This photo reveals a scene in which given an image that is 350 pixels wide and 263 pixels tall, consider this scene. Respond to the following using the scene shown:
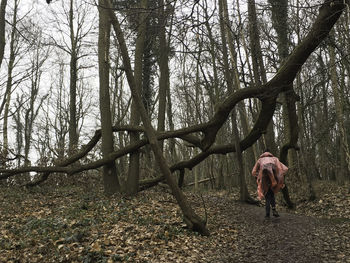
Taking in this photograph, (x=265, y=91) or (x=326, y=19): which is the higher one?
(x=326, y=19)

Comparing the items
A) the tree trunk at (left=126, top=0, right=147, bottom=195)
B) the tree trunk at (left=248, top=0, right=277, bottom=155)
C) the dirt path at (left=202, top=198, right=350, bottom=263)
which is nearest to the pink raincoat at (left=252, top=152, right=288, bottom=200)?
the dirt path at (left=202, top=198, right=350, bottom=263)

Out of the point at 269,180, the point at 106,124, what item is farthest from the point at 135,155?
the point at 269,180

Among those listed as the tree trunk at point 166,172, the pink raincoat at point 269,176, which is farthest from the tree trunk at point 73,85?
the pink raincoat at point 269,176

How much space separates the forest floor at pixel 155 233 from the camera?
20.4 feet

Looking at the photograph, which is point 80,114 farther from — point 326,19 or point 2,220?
point 326,19

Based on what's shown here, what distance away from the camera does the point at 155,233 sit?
7504mm

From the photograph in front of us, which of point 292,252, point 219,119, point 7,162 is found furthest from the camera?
point 7,162

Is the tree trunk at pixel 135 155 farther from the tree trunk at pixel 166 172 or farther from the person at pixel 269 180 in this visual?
the person at pixel 269 180

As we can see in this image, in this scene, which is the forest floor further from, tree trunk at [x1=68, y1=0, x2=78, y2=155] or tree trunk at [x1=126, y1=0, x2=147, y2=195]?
tree trunk at [x1=68, y1=0, x2=78, y2=155]

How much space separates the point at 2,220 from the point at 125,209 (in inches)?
126

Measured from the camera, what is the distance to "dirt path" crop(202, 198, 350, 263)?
6.30 metres

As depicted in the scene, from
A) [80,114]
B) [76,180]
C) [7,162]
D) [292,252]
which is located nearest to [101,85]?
[76,180]

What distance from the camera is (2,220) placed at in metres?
8.72

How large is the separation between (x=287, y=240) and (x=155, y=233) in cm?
290
